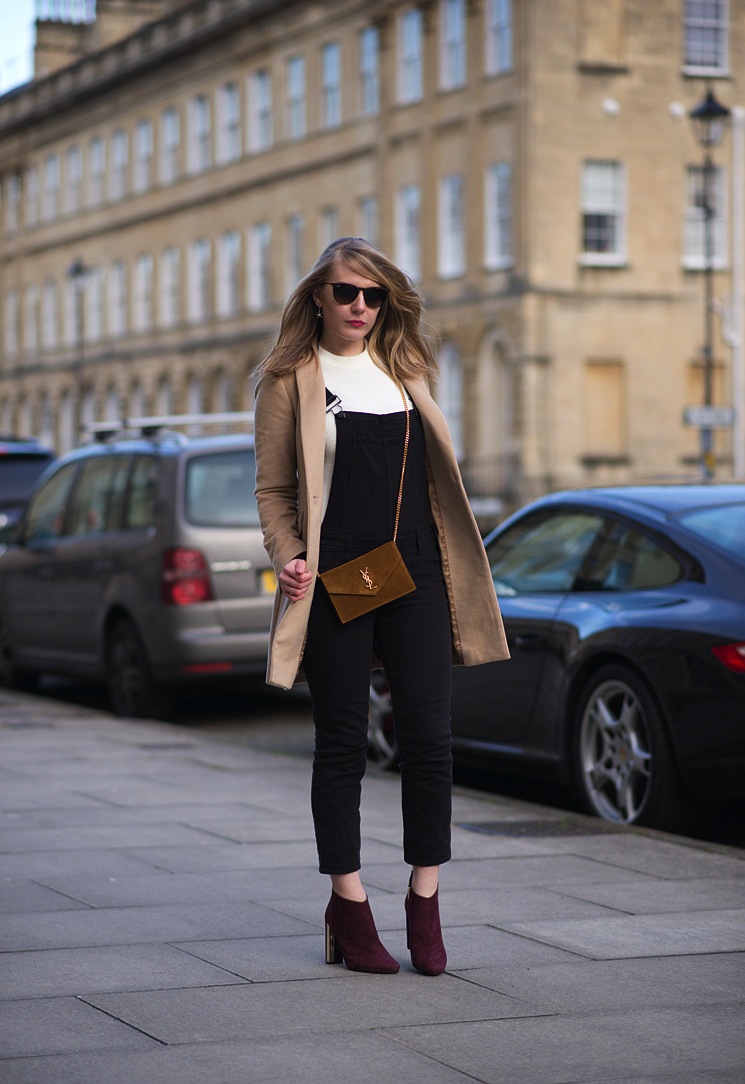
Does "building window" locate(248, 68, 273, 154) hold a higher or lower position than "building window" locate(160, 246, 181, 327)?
higher

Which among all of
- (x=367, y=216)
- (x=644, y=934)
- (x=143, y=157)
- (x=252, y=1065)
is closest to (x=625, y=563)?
(x=644, y=934)

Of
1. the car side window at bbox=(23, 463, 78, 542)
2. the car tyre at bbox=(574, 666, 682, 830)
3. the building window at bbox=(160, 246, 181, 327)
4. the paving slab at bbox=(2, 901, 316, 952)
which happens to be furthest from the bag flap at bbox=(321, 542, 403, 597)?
the building window at bbox=(160, 246, 181, 327)

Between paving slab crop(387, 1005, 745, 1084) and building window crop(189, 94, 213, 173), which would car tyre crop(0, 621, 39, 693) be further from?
building window crop(189, 94, 213, 173)

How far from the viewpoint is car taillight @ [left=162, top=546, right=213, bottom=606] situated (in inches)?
495

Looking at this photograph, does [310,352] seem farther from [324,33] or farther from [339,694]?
[324,33]

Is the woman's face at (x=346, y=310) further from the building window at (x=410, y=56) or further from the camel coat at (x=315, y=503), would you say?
the building window at (x=410, y=56)

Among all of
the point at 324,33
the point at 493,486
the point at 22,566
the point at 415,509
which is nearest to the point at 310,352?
the point at 415,509

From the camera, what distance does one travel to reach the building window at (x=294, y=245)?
178ft

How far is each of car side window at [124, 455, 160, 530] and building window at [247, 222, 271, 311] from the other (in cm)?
4274

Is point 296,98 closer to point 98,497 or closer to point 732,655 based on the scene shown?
point 98,497

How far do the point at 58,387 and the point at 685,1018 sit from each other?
68.0 meters

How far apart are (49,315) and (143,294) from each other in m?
9.79

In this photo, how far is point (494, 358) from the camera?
4591 centimetres

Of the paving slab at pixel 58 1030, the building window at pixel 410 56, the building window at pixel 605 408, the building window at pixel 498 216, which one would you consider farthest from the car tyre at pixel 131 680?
the building window at pixel 410 56
